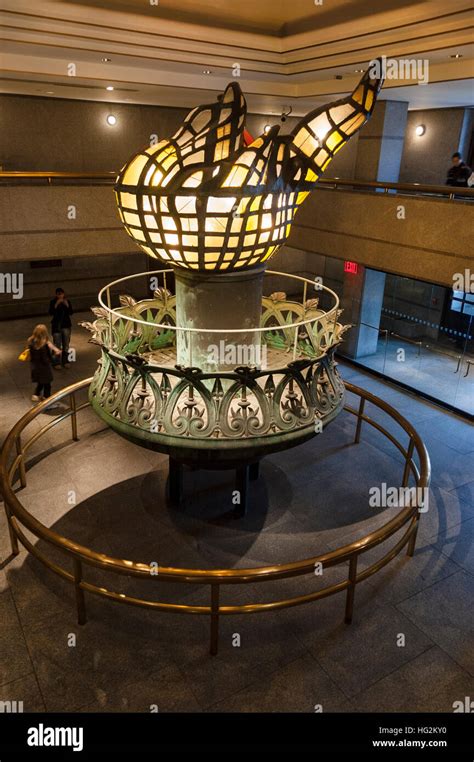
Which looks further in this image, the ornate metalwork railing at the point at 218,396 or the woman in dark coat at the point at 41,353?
the woman in dark coat at the point at 41,353

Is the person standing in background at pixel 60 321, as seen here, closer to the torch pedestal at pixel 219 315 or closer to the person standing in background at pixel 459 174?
the torch pedestal at pixel 219 315

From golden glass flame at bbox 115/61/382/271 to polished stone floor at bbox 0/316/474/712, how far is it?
3007 millimetres

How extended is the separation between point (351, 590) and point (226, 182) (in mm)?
3672

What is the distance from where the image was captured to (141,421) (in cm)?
518

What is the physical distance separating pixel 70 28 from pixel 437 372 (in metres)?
8.32

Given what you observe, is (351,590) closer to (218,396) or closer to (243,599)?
(243,599)

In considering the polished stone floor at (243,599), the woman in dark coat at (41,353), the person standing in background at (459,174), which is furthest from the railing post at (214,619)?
the person standing in background at (459,174)

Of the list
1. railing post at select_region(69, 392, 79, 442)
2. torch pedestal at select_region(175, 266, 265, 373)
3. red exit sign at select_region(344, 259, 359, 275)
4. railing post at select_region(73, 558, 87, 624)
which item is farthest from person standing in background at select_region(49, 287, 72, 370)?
railing post at select_region(73, 558, 87, 624)

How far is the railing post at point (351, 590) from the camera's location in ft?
15.1

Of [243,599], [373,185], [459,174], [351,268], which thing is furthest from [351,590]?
[459,174]

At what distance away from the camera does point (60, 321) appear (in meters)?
10.1

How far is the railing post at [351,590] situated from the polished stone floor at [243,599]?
0.32 feet

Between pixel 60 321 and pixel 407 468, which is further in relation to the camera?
pixel 60 321

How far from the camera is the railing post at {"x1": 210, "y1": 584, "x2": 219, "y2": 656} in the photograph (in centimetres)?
423
